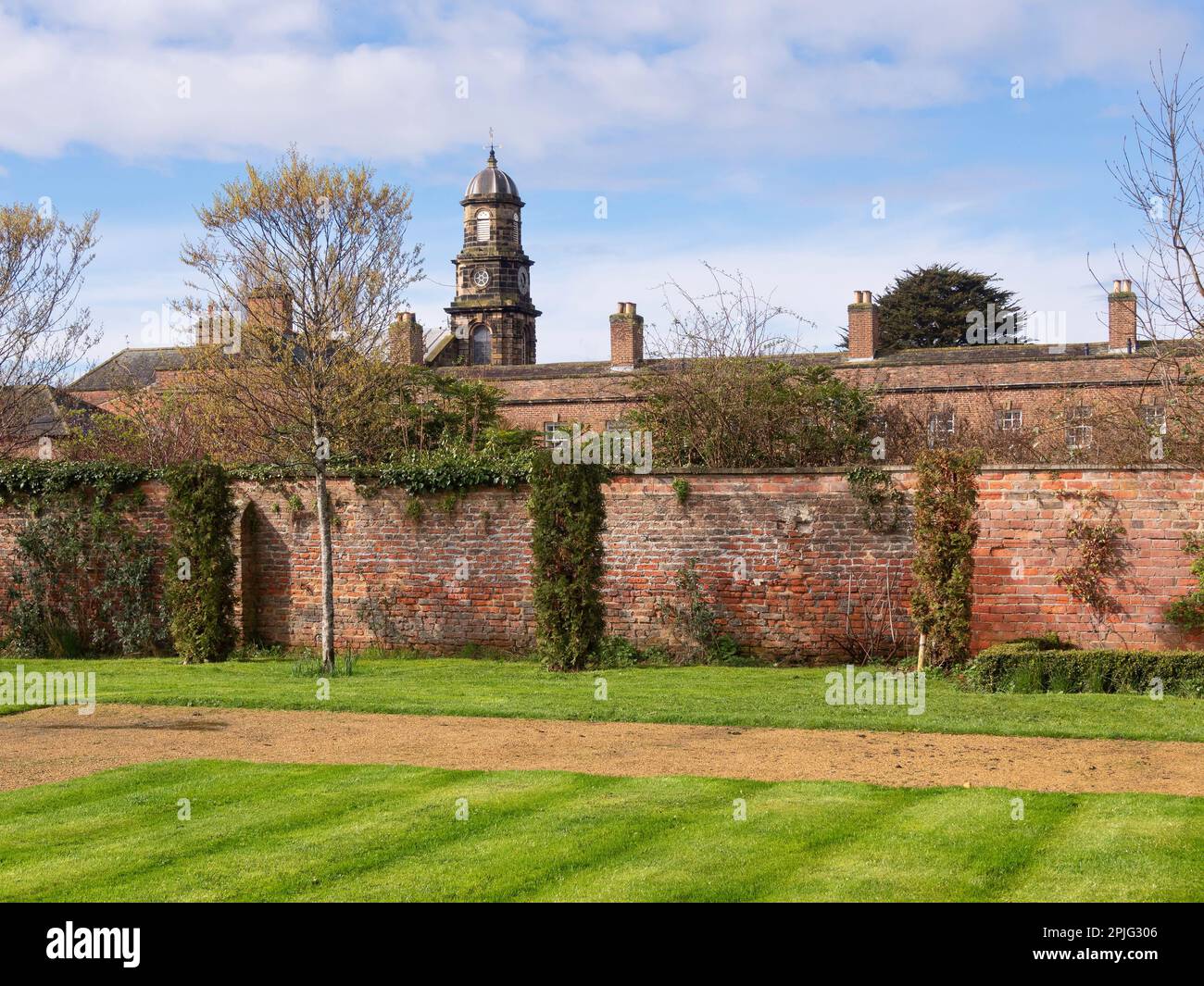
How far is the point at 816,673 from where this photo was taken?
15633 mm

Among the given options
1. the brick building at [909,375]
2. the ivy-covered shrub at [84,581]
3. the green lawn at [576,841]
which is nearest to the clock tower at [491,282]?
the brick building at [909,375]

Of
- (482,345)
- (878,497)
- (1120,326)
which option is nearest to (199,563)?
(878,497)

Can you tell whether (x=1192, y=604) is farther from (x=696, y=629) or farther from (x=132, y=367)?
(x=132, y=367)

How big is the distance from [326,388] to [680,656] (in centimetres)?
605

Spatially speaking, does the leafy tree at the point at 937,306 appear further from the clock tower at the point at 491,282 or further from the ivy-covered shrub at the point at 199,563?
the ivy-covered shrub at the point at 199,563

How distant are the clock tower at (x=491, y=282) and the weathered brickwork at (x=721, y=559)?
48.1m

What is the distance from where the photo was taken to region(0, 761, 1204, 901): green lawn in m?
6.59

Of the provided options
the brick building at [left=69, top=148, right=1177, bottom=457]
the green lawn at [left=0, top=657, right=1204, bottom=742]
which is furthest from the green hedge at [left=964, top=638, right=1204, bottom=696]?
the brick building at [left=69, top=148, right=1177, bottom=457]

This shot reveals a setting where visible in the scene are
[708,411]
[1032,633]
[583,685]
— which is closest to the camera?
[583,685]

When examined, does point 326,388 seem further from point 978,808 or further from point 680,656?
point 978,808

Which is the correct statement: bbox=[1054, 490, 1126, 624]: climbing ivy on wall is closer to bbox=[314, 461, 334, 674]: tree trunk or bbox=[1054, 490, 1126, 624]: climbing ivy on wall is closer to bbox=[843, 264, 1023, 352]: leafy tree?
bbox=[314, 461, 334, 674]: tree trunk

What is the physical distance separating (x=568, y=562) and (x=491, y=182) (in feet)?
181
